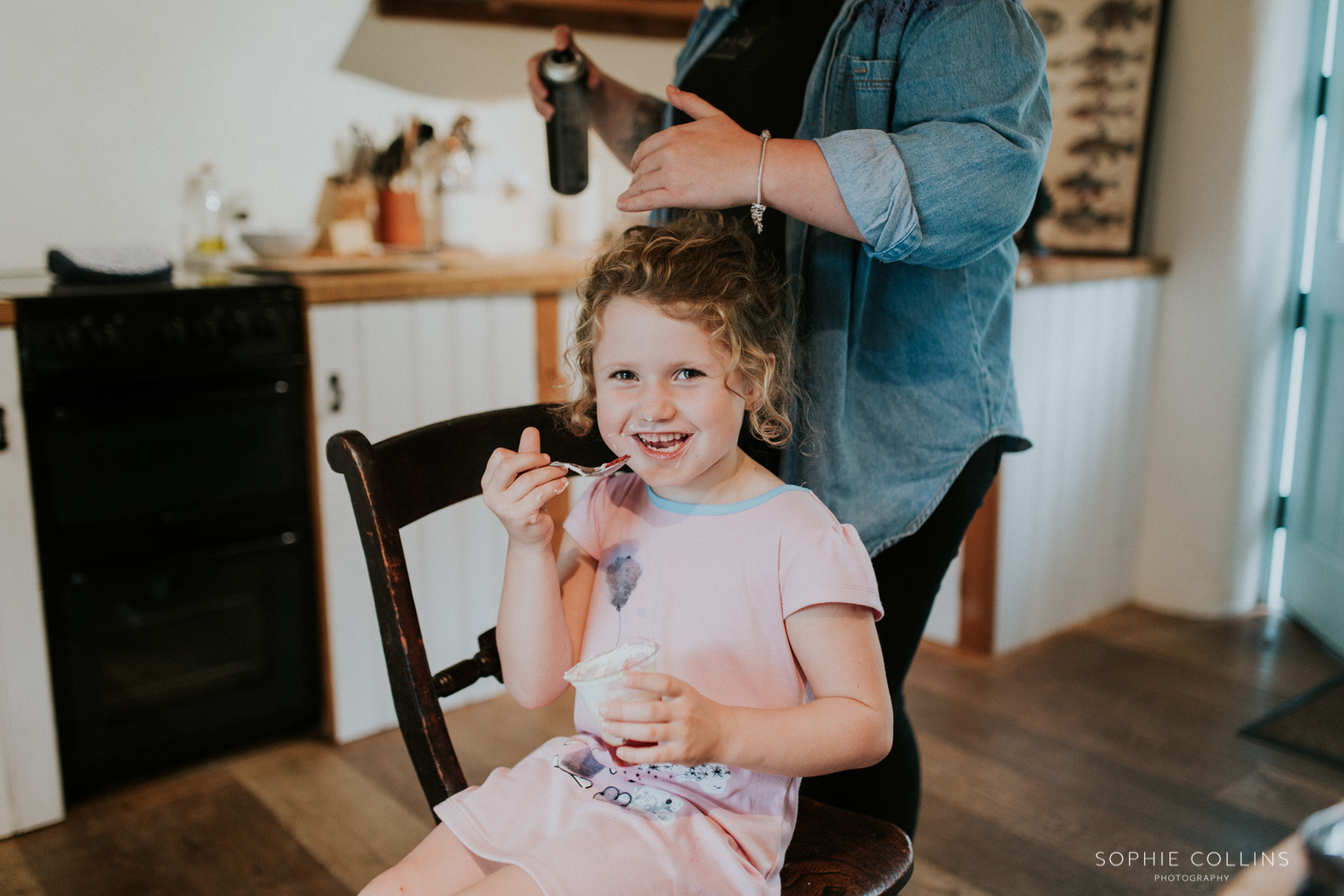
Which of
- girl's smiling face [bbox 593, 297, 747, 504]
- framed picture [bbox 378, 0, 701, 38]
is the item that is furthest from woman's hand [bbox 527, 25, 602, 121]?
framed picture [bbox 378, 0, 701, 38]

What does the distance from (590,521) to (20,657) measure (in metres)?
1.33

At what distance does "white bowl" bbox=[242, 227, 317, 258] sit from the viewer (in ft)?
7.47

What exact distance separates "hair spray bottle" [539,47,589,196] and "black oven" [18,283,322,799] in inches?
37.2

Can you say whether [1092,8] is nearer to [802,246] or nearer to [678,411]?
[802,246]

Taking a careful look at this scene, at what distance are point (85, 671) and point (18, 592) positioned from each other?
0.66 ft

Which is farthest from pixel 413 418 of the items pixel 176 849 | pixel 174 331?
pixel 176 849

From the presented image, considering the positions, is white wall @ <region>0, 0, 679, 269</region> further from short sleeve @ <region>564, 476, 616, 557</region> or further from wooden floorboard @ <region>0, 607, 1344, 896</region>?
short sleeve @ <region>564, 476, 616, 557</region>

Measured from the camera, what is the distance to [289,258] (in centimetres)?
230

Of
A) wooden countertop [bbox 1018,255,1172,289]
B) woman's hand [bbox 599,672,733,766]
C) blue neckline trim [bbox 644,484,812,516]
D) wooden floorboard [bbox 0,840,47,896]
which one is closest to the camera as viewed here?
woman's hand [bbox 599,672,733,766]

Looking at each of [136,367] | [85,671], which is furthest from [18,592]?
[136,367]

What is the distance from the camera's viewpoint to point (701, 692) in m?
0.92

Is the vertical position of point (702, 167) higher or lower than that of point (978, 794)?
higher

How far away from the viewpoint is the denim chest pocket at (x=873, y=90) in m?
0.99

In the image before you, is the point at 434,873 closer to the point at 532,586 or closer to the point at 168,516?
the point at 532,586
